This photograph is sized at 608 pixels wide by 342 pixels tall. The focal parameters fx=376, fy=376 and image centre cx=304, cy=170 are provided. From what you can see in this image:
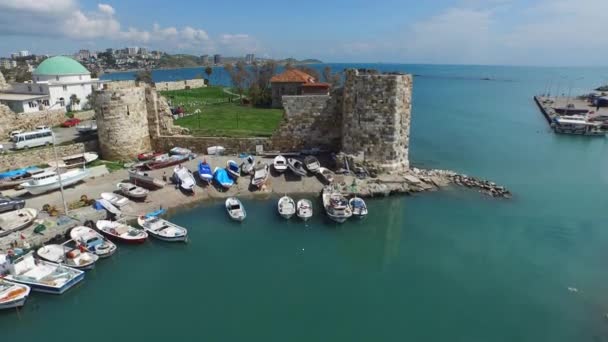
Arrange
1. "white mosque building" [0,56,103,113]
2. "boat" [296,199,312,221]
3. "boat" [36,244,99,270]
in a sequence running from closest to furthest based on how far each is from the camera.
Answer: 1. "boat" [36,244,99,270]
2. "boat" [296,199,312,221]
3. "white mosque building" [0,56,103,113]

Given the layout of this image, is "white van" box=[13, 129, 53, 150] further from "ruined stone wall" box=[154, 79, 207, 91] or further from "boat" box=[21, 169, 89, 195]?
"ruined stone wall" box=[154, 79, 207, 91]

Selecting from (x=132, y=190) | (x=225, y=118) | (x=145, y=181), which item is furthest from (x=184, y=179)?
(x=225, y=118)

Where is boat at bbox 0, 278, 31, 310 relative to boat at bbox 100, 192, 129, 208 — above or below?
below

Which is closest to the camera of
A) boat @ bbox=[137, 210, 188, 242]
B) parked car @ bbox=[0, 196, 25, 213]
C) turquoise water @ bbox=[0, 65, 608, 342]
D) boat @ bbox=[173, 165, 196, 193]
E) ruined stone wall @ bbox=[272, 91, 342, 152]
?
turquoise water @ bbox=[0, 65, 608, 342]

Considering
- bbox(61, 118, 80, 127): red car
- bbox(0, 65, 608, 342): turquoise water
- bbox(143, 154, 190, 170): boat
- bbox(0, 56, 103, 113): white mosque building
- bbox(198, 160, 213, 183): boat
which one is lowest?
bbox(0, 65, 608, 342): turquoise water

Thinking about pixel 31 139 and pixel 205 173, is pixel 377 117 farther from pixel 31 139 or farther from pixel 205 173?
pixel 31 139

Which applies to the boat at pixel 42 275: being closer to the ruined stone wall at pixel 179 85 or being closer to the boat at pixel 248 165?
the boat at pixel 248 165

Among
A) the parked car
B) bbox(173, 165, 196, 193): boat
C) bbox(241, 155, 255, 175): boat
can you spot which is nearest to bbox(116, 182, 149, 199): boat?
bbox(173, 165, 196, 193): boat

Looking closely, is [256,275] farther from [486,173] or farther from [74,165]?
[486,173]
